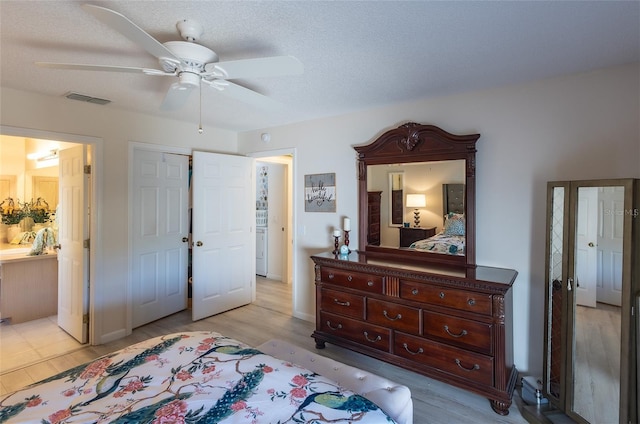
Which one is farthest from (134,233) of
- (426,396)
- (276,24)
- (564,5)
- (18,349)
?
(564,5)

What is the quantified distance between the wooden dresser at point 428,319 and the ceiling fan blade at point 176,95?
70.5 inches

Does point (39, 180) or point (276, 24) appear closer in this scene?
point (276, 24)

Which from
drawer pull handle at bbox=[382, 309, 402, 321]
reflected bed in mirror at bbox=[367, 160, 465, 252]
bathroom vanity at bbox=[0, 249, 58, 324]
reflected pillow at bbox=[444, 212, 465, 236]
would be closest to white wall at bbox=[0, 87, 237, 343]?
bathroom vanity at bbox=[0, 249, 58, 324]

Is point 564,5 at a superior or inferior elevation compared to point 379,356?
superior

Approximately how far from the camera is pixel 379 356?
8.59ft

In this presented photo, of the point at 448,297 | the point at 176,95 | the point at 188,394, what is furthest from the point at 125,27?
the point at 448,297

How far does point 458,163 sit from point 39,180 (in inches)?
228

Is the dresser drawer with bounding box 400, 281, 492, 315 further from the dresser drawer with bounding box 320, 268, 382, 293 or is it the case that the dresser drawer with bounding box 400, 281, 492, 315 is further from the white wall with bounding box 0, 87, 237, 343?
the white wall with bounding box 0, 87, 237, 343

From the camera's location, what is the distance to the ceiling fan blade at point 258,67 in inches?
60.0

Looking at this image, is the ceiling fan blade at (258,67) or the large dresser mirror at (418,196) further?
the large dresser mirror at (418,196)

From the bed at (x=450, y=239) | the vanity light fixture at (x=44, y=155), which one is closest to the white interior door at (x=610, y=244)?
the bed at (x=450, y=239)

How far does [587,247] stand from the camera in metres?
1.92

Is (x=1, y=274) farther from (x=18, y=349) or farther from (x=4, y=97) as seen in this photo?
(x=4, y=97)

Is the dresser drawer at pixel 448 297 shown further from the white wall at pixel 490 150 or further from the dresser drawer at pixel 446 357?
the white wall at pixel 490 150
